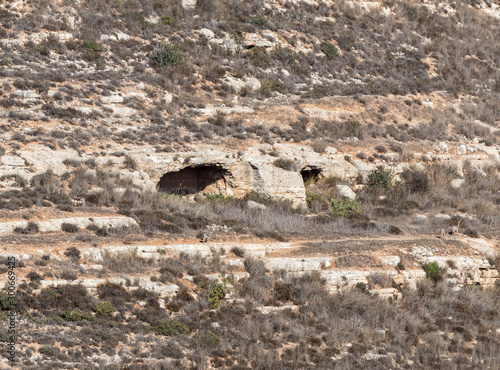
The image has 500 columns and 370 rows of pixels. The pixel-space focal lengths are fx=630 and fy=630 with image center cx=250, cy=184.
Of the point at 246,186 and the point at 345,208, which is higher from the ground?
the point at 246,186

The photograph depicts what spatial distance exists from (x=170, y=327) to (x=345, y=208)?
12.6m

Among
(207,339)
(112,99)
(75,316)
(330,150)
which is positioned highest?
(112,99)

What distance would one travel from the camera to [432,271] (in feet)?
73.9

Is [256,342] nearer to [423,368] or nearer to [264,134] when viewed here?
[423,368]

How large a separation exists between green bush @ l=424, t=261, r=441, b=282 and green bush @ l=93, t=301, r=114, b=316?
38.2 ft

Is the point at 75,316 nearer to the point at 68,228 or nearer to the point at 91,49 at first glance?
the point at 68,228

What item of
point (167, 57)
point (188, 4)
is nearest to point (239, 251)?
point (167, 57)

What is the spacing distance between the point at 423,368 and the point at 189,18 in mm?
27275

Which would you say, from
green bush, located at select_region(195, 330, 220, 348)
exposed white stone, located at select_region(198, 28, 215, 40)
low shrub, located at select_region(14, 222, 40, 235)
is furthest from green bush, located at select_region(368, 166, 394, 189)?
low shrub, located at select_region(14, 222, 40, 235)

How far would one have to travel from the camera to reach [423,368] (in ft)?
57.4

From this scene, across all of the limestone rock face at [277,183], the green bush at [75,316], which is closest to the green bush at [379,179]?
the limestone rock face at [277,183]

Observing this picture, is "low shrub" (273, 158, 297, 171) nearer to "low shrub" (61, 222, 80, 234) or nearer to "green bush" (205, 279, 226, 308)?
"green bush" (205, 279, 226, 308)

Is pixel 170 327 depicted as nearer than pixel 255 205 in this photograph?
Yes

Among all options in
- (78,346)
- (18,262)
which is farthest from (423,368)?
(18,262)
